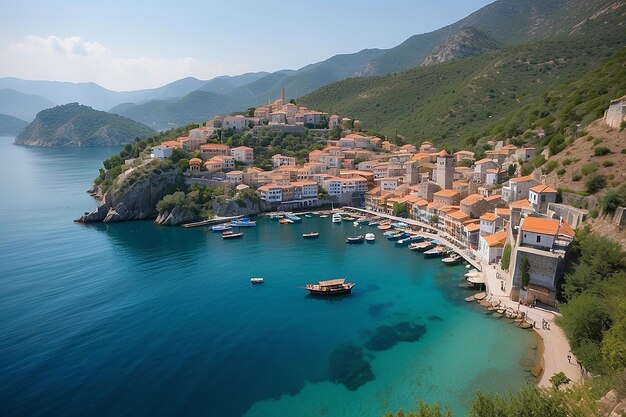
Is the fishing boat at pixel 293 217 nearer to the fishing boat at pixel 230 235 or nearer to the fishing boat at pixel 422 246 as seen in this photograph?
the fishing boat at pixel 230 235

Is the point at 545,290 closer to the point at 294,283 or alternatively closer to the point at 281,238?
the point at 294,283

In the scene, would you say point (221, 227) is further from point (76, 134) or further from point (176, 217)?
point (76, 134)

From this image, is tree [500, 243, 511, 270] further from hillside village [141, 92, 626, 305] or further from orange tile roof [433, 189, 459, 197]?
orange tile roof [433, 189, 459, 197]

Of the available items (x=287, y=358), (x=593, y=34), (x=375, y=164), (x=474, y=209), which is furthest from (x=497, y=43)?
(x=287, y=358)

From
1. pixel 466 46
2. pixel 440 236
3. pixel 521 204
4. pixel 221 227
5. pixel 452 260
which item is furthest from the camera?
pixel 466 46

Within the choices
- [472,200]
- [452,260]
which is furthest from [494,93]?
[452,260]
